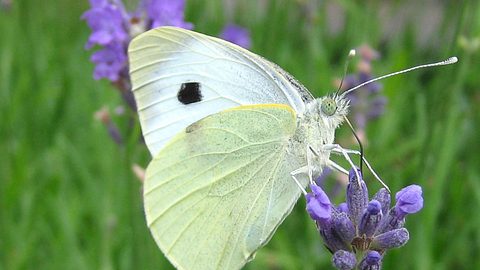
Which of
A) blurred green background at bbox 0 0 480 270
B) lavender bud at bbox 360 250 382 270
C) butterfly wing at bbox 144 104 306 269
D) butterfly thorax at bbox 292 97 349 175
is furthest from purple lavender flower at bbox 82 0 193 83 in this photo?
lavender bud at bbox 360 250 382 270

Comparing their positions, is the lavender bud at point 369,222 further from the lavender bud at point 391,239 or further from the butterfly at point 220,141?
the butterfly at point 220,141

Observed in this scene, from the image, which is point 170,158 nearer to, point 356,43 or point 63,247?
point 63,247

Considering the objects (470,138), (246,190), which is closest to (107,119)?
(246,190)

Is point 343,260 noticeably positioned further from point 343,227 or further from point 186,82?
point 186,82

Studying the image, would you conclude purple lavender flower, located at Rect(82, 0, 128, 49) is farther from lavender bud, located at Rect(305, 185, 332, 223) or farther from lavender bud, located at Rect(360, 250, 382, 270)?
lavender bud, located at Rect(360, 250, 382, 270)

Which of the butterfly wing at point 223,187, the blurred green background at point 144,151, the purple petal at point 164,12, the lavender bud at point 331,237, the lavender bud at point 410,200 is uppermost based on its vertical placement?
the purple petal at point 164,12

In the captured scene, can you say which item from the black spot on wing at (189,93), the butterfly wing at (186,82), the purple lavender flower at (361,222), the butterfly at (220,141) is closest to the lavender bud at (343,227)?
the purple lavender flower at (361,222)

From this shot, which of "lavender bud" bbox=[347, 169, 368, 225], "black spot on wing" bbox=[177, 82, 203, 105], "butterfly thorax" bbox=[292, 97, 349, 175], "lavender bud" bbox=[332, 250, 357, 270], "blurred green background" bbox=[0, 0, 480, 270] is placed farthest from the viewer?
"blurred green background" bbox=[0, 0, 480, 270]
